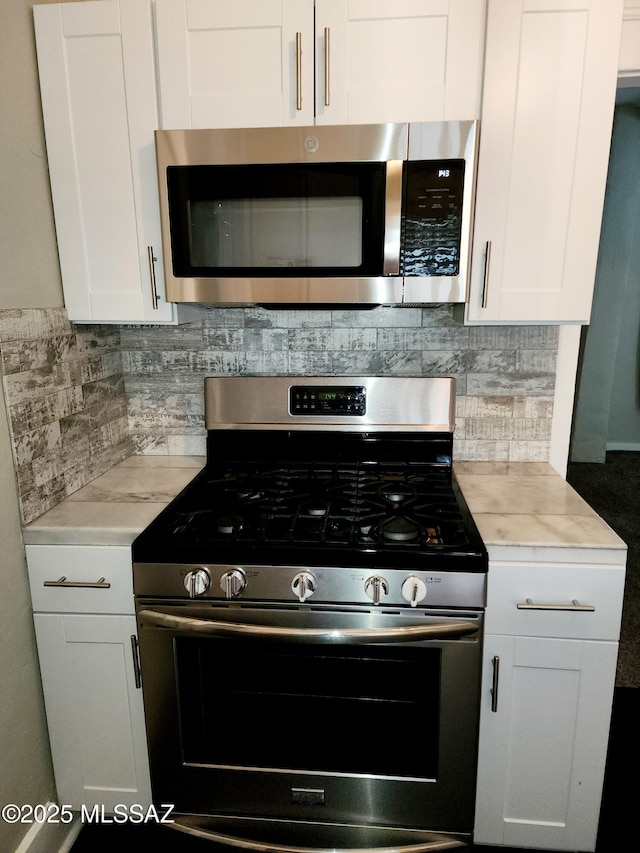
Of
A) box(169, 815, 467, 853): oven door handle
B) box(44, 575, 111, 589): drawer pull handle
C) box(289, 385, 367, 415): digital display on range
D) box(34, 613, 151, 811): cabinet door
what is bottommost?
box(169, 815, 467, 853): oven door handle

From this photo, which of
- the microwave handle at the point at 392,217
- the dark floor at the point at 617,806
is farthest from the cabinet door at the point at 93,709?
the microwave handle at the point at 392,217

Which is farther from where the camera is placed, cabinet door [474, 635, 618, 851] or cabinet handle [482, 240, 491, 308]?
cabinet handle [482, 240, 491, 308]

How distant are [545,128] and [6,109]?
1.26 meters

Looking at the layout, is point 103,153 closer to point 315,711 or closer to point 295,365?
point 295,365

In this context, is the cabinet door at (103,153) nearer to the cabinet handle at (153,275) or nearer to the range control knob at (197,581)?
the cabinet handle at (153,275)

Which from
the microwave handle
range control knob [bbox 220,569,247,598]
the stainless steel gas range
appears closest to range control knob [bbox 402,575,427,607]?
the stainless steel gas range

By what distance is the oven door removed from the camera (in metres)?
1.23

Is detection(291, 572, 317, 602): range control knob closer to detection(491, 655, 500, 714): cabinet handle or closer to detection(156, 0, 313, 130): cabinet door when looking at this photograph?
detection(491, 655, 500, 714): cabinet handle

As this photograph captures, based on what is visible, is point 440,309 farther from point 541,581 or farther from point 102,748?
point 102,748

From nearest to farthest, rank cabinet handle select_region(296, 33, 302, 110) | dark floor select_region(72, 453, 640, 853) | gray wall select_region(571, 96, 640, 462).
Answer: cabinet handle select_region(296, 33, 302, 110)
dark floor select_region(72, 453, 640, 853)
gray wall select_region(571, 96, 640, 462)

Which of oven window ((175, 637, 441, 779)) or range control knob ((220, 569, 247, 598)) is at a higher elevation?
range control knob ((220, 569, 247, 598))

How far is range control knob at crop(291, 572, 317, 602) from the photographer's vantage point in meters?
1.20

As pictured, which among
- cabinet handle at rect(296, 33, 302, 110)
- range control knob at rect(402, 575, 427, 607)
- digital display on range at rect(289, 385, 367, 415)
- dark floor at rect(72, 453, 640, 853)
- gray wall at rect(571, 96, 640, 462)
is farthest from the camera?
gray wall at rect(571, 96, 640, 462)

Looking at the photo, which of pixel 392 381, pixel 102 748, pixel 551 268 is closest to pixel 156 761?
pixel 102 748
